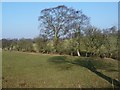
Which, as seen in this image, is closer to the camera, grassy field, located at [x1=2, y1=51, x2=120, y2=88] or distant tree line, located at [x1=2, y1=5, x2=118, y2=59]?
grassy field, located at [x1=2, y1=51, x2=120, y2=88]

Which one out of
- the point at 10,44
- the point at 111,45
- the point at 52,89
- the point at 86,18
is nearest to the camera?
the point at 52,89

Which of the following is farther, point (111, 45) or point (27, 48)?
point (27, 48)

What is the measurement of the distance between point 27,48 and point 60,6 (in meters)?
10.1

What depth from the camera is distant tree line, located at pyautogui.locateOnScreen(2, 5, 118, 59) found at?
124 feet

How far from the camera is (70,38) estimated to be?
4134 centimetres

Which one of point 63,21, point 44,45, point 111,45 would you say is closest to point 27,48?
point 44,45

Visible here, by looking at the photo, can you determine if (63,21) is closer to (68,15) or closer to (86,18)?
(68,15)

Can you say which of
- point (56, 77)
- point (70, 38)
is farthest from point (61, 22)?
point (56, 77)

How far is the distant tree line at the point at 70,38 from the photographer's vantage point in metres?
37.8

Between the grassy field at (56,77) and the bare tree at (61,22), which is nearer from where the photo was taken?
the grassy field at (56,77)

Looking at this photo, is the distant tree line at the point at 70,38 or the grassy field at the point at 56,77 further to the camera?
the distant tree line at the point at 70,38

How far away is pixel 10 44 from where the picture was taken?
1962 inches

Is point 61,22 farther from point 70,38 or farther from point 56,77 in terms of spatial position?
point 56,77

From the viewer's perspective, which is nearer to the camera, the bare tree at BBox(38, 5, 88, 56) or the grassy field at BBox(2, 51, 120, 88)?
the grassy field at BBox(2, 51, 120, 88)
